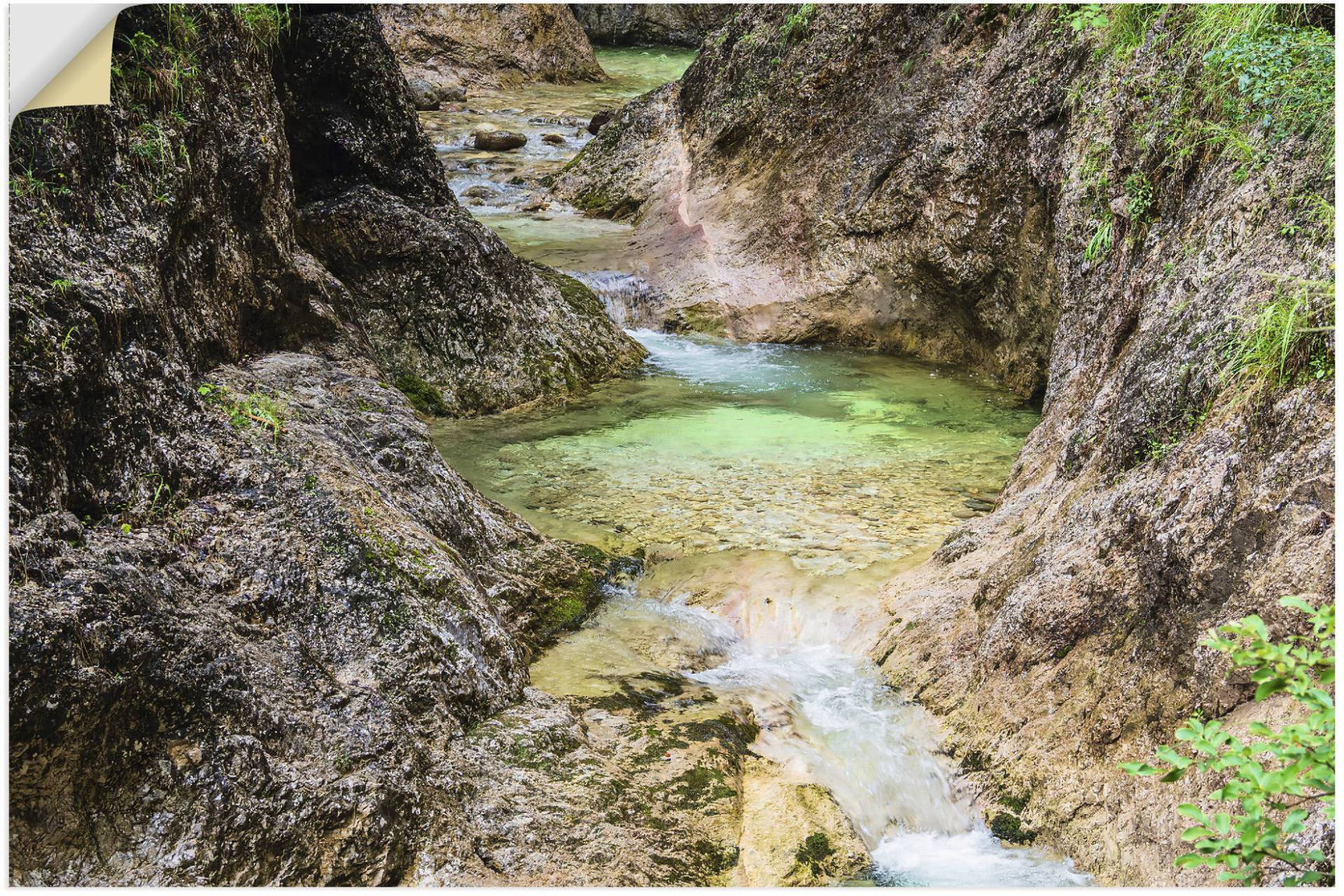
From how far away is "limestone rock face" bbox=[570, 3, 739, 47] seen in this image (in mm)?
22094

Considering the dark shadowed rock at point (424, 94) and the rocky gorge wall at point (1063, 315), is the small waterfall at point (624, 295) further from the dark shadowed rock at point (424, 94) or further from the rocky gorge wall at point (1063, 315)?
the dark shadowed rock at point (424, 94)

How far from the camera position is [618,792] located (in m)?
3.29

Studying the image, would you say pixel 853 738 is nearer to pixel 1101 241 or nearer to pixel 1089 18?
pixel 1101 241

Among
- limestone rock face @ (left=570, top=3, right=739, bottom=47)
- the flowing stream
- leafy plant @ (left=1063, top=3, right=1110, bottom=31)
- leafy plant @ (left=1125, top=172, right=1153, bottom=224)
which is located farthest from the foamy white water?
limestone rock face @ (left=570, top=3, right=739, bottom=47)

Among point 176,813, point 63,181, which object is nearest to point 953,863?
point 176,813

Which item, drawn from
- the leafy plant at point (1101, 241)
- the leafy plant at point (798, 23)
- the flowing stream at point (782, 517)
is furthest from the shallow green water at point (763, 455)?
the leafy plant at point (798, 23)

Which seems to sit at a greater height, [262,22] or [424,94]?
[424,94]

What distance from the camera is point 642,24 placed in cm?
2242

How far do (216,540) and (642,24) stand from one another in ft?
69.7

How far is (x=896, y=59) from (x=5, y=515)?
945cm

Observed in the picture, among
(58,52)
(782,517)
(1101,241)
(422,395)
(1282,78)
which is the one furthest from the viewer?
(422,395)

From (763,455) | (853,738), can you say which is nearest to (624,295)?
(763,455)

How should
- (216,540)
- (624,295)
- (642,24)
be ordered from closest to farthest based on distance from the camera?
(216,540), (624,295), (642,24)

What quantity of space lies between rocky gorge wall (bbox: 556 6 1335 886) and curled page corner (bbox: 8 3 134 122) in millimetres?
3058
